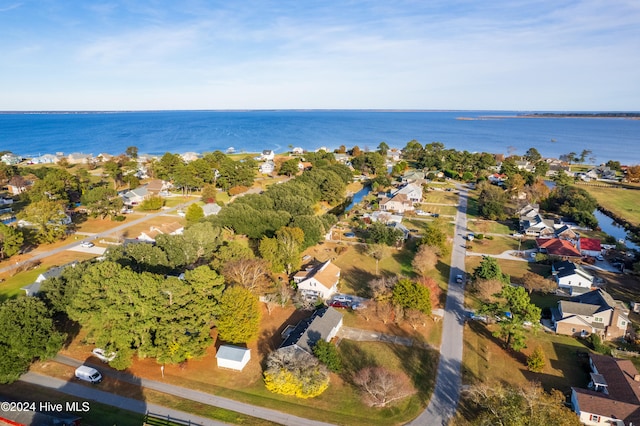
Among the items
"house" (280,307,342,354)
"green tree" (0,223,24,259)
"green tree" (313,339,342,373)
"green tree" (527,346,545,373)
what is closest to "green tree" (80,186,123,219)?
"green tree" (0,223,24,259)

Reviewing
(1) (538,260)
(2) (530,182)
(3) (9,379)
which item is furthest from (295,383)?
(2) (530,182)

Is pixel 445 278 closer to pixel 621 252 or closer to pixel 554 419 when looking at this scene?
pixel 554 419

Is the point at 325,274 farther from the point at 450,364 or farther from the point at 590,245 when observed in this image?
the point at 590,245

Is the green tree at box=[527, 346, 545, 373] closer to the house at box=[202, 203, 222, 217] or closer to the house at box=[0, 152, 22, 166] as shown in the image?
the house at box=[202, 203, 222, 217]

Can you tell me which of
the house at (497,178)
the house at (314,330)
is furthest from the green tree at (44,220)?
the house at (497,178)

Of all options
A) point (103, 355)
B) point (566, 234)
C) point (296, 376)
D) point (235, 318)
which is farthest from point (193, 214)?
point (566, 234)
